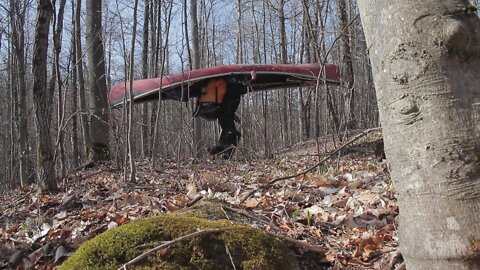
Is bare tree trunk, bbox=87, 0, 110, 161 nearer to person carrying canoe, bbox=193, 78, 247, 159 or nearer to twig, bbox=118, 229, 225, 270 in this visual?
person carrying canoe, bbox=193, 78, 247, 159

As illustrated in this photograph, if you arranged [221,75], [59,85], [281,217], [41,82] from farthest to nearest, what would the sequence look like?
[221,75], [59,85], [41,82], [281,217]

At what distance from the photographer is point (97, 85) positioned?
391 inches

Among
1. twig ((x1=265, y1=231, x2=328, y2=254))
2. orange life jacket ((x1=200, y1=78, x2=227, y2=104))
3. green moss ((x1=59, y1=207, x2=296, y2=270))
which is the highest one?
orange life jacket ((x1=200, y1=78, x2=227, y2=104))

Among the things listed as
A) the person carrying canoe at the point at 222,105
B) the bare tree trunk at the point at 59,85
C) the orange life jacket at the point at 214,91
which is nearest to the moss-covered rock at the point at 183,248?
the bare tree trunk at the point at 59,85

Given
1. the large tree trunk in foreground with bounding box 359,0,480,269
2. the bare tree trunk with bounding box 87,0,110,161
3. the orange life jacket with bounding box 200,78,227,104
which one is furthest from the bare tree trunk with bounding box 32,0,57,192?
the large tree trunk in foreground with bounding box 359,0,480,269

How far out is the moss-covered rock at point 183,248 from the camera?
6.00 ft

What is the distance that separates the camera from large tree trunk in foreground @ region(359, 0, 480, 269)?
119 centimetres

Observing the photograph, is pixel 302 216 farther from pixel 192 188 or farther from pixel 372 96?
pixel 372 96

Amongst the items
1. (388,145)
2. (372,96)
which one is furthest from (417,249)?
(372,96)

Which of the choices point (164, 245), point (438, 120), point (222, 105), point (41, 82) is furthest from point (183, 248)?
point (222, 105)

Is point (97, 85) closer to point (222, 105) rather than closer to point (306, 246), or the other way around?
point (222, 105)

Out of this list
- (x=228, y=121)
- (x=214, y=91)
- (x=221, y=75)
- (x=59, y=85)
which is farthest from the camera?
(x=228, y=121)

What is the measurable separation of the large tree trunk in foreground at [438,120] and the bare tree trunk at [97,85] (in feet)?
29.2

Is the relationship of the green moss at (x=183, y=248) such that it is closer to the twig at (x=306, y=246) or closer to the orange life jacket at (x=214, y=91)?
the twig at (x=306, y=246)
